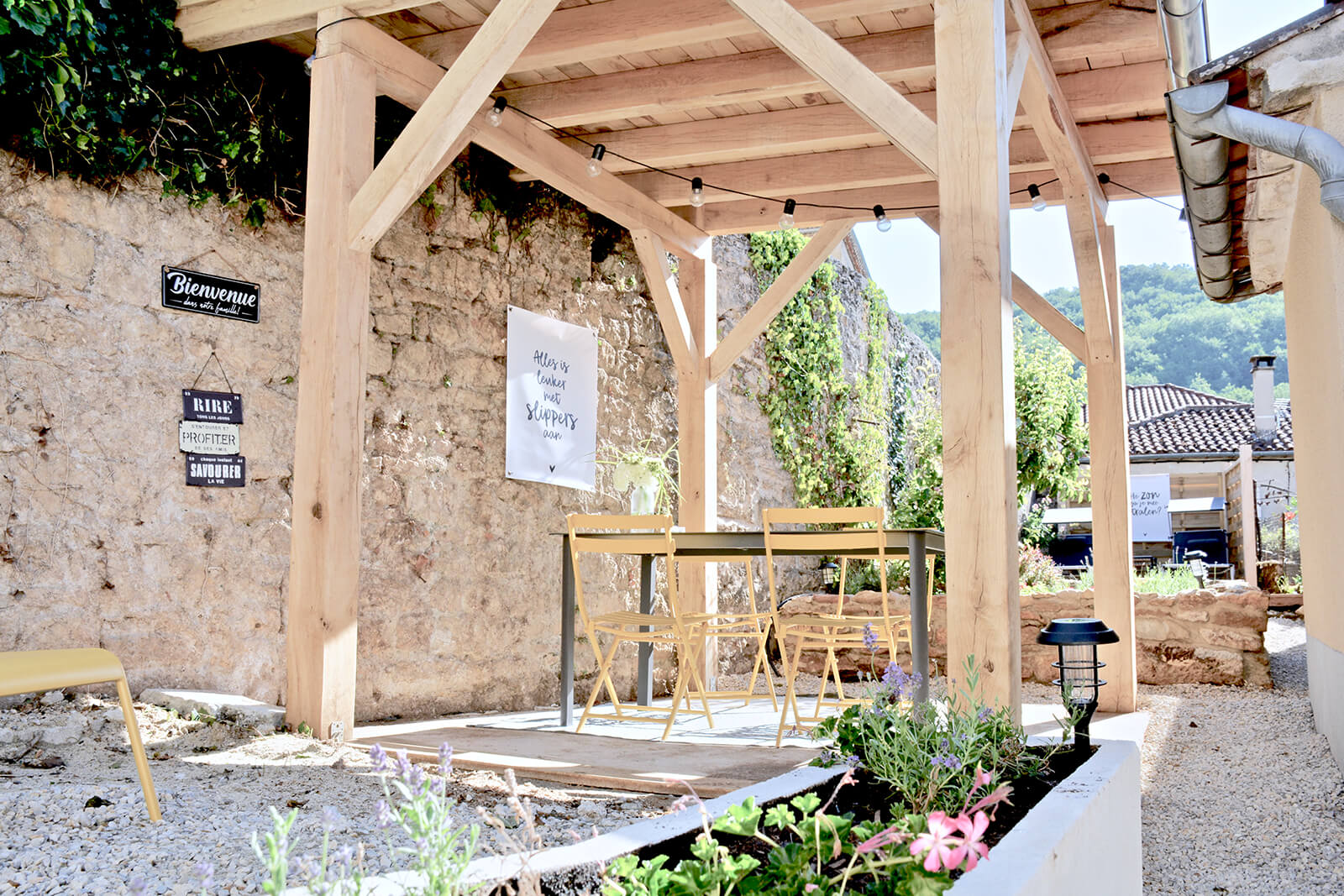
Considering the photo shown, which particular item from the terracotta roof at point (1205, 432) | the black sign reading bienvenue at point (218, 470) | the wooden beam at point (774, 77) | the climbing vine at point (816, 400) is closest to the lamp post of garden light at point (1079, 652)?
the wooden beam at point (774, 77)

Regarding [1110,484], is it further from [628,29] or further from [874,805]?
[874,805]

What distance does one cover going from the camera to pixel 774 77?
4410mm

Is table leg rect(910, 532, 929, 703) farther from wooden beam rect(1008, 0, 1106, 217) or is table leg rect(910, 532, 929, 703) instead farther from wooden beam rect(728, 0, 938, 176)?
wooden beam rect(1008, 0, 1106, 217)

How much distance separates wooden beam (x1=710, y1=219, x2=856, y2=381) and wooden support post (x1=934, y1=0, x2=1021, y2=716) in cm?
272

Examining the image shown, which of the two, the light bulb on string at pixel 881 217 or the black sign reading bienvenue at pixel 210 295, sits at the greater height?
the light bulb on string at pixel 881 217

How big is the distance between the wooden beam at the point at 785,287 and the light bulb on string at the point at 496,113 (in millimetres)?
1831

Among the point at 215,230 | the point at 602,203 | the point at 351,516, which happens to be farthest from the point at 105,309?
the point at 602,203

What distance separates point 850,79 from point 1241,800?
2716 mm

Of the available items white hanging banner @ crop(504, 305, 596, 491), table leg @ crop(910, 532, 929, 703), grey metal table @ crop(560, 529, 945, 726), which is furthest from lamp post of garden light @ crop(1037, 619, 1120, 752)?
white hanging banner @ crop(504, 305, 596, 491)

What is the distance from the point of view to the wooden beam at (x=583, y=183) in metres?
4.73

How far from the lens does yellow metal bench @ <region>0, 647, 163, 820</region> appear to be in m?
2.12

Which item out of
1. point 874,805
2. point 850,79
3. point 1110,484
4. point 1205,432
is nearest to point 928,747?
point 874,805

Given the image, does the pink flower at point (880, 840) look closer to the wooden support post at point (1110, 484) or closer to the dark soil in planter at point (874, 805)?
the dark soil in planter at point (874, 805)

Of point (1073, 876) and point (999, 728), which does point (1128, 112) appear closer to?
point (999, 728)
